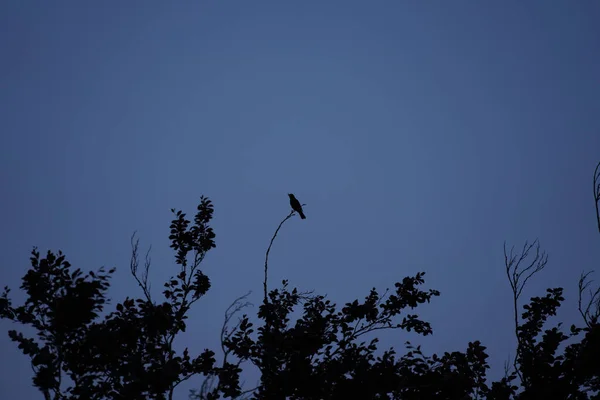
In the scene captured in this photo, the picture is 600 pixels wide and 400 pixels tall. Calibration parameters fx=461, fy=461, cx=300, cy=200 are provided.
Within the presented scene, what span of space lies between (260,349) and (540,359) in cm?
498

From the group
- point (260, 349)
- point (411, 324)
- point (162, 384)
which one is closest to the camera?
point (162, 384)

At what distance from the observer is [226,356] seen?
9109mm

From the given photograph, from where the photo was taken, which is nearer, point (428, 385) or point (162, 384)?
point (162, 384)

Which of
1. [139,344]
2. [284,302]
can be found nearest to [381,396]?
[284,302]

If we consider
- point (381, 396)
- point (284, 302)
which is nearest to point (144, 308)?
point (284, 302)

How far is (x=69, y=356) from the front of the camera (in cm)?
802

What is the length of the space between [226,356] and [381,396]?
3072 millimetres

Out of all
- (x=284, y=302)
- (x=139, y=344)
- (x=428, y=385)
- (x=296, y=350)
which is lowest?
(x=428, y=385)

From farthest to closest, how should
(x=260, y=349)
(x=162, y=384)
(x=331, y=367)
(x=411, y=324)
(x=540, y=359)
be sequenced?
1. (x=411, y=324)
2. (x=260, y=349)
3. (x=331, y=367)
4. (x=540, y=359)
5. (x=162, y=384)

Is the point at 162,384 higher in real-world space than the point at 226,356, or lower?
lower

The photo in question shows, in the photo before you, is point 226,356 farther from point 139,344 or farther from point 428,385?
point 428,385

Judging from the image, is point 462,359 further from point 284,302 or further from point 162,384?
point 162,384

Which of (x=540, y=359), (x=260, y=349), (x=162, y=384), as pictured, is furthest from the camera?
(x=260, y=349)

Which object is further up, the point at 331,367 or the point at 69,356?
the point at 69,356
